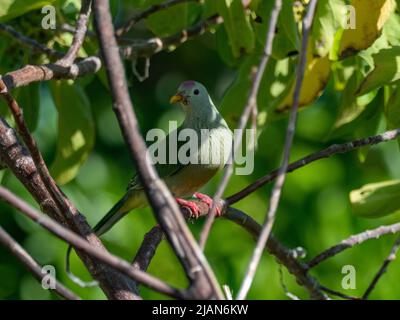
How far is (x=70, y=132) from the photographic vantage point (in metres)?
2.90

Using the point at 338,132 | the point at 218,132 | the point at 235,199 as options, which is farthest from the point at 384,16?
the point at 218,132

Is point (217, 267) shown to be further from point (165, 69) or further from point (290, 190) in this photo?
point (165, 69)

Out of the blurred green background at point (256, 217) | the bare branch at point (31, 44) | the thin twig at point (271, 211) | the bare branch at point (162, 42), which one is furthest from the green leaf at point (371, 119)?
the thin twig at point (271, 211)

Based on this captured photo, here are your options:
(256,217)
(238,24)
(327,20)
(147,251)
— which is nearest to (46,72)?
(147,251)

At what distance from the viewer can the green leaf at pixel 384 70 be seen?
7.75 ft

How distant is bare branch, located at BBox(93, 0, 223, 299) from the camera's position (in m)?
1.39

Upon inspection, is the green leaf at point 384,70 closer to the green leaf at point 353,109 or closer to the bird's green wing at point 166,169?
the green leaf at point 353,109

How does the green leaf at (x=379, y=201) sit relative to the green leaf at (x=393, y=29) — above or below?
below

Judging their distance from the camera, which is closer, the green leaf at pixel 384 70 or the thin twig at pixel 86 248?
the thin twig at pixel 86 248

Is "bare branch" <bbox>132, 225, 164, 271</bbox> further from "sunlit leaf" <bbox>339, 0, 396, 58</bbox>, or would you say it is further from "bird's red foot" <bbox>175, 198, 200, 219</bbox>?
"sunlit leaf" <bbox>339, 0, 396, 58</bbox>

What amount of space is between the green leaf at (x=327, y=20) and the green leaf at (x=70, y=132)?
2.73 ft

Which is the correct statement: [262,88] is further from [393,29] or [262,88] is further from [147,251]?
[147,251]

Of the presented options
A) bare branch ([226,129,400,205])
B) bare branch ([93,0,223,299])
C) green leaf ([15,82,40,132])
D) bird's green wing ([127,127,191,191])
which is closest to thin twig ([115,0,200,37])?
green leaf ([15,82,40,132])

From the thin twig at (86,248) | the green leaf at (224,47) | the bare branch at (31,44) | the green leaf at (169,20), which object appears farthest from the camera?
the green leaf at (224,47)
